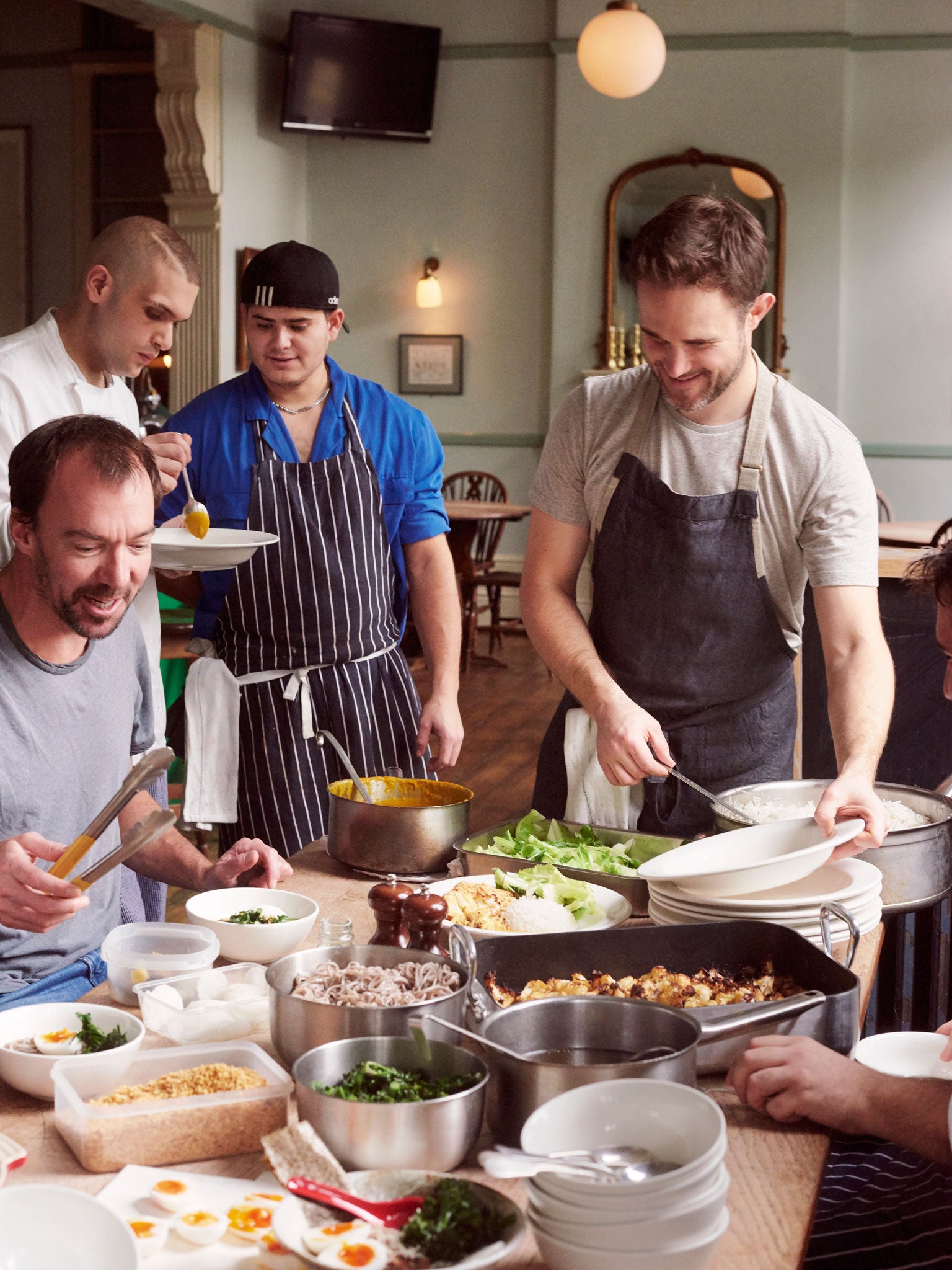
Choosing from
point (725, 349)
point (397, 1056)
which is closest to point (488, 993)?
point (397, 1056)

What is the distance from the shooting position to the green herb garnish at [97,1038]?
4.03 feet

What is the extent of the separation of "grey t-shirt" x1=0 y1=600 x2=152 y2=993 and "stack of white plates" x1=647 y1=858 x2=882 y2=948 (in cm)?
75

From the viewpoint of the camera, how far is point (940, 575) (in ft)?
5.91

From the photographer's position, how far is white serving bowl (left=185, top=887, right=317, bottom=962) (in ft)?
4.96

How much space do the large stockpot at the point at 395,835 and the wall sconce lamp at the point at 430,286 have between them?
7476 millimetres

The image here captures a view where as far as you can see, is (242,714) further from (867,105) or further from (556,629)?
(867,105)

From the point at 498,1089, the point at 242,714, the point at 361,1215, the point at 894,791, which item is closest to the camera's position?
the point at 361,1215

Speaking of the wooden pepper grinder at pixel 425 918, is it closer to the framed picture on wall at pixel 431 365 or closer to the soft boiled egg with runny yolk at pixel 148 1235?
the soft boiled egg with runny yolk at pixel 148 1235

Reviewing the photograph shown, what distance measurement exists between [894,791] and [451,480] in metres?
7.04

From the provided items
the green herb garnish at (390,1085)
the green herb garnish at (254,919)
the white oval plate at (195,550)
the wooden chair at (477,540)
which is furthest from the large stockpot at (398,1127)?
the wooden chair at (477,540)

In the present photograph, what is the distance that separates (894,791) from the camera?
1917 millimetres

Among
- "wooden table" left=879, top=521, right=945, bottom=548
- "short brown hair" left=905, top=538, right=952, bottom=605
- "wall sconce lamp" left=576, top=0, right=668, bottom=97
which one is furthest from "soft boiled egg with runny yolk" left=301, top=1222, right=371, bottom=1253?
"wall sconce lamp" left=576, top=0, right=668, bottom=97

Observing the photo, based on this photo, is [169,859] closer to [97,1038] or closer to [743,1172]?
[97,1038]

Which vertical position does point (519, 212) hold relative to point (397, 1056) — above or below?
above
